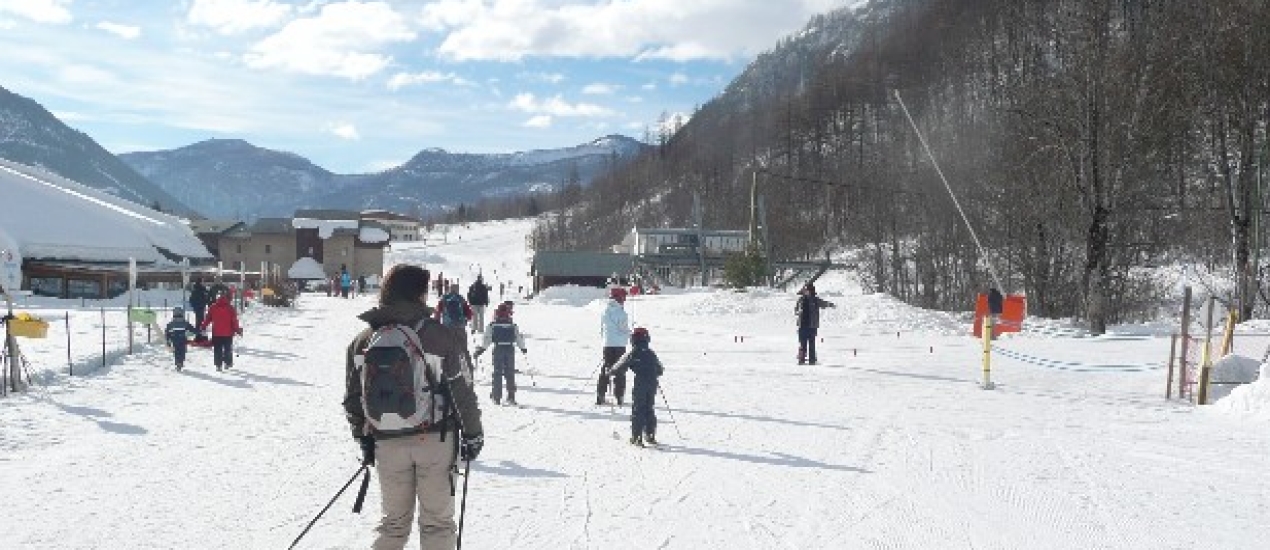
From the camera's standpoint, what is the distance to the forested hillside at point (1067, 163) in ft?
81.8

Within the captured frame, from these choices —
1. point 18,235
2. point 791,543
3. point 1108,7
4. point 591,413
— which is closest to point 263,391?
point 591,413

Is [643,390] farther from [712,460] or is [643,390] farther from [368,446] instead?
[368,446]

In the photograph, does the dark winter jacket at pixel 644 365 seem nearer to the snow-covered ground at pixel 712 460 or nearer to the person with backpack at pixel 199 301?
the snow-covered ground at pixel 712 460

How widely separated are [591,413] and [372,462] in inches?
319

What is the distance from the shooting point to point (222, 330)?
18.3m

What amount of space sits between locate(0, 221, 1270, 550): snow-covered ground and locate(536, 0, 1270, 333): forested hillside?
8.24m

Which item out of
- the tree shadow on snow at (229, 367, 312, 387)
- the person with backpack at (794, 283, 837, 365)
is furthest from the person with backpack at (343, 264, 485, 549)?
the person with backpack at (794, 283, 837, 365)

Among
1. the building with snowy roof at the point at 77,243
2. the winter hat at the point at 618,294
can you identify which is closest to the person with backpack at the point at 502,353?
the winter hat at the point at 618,294

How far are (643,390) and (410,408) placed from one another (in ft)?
19.5

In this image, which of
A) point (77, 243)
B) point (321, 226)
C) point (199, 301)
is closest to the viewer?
point (199, 301)

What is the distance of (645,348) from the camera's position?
11.2 metres

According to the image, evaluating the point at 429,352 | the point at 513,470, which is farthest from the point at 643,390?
the point at 429,352

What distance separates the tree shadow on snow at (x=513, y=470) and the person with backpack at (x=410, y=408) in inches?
151

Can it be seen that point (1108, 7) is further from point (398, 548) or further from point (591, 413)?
point (398, 548)
